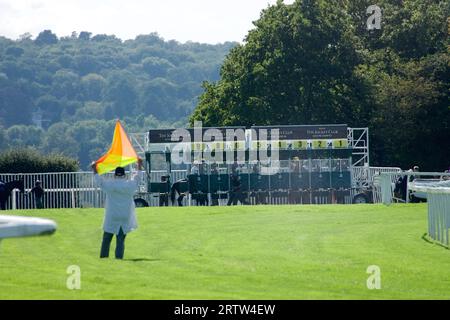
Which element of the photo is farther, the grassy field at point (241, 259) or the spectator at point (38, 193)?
the spectator at point (38, 193)

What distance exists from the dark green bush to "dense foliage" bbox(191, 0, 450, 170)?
36.1ft

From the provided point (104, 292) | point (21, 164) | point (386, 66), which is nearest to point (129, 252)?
point (104, 292)

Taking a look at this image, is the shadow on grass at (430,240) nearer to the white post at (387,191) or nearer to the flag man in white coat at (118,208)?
the flag man in white coat at (118,208)

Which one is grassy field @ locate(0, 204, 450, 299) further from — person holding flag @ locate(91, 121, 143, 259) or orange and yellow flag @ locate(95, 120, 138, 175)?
orange and yellow flag @ locate(95, 120, 138, 175)

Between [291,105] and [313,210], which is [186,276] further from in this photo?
[291,105]

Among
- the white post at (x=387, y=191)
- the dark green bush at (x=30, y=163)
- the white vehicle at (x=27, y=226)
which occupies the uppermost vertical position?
the dark green bush at (x=30, y=163)

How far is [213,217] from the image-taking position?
3425 cm

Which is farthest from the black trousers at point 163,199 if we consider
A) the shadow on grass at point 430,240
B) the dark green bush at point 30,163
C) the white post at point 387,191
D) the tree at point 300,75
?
the shadow on grass at point 430,240

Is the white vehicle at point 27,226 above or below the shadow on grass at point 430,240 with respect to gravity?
above

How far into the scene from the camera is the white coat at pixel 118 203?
21.5m

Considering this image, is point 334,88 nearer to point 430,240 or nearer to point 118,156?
point 430,240

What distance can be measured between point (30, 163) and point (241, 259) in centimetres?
4714

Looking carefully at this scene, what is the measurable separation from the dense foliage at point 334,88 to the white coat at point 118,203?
169 feet

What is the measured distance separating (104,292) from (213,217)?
1900 cm
